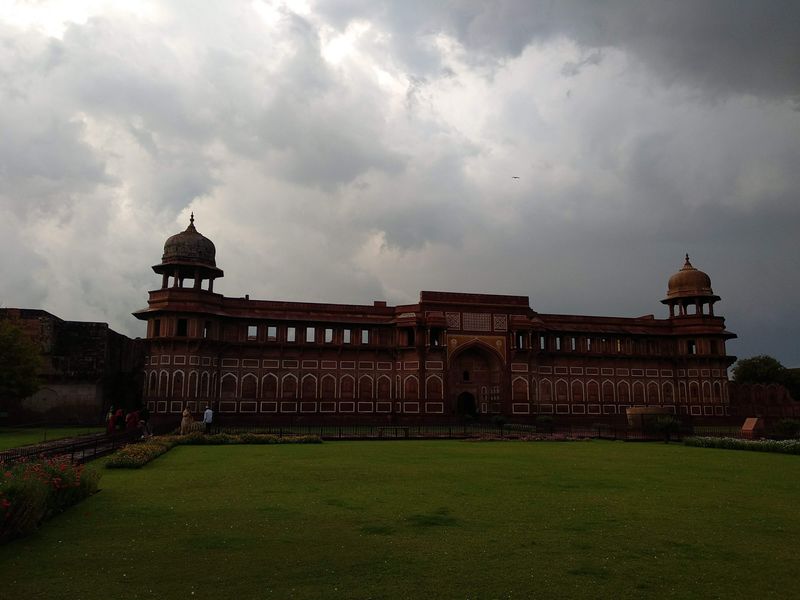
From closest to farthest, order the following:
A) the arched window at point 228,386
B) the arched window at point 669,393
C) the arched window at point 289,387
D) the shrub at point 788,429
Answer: the shrub at point 788,429, the arched window at point 228,386, the arched window at point 289,387, the arched window at point 669,393

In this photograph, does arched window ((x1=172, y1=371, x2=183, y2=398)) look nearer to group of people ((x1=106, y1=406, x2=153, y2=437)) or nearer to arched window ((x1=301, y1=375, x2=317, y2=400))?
arched window ((x1=301, y1=375, x2=317, y2=400))

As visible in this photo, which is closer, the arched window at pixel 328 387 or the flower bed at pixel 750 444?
the flower bed at pixel 750 444

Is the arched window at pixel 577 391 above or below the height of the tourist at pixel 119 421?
above

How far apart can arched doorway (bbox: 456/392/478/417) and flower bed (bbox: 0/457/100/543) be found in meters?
35.4

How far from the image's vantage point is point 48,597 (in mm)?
6168

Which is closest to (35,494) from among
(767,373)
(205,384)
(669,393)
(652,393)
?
(205,384)

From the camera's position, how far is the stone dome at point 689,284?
4844 centimetres

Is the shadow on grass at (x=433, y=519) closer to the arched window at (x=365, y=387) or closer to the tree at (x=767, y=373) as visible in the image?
the arched window at (x=365, y=387)

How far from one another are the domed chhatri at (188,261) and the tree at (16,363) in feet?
28.5

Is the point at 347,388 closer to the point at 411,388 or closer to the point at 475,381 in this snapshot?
the point at 411,388

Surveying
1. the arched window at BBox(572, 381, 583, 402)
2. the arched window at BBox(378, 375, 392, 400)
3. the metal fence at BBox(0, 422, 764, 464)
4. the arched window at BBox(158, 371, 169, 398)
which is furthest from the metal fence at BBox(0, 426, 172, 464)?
the arched window at BBox(572, 381, 583, 402)

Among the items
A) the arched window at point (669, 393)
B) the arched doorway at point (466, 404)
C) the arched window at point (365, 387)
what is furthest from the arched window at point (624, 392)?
the arched window at point (365, 387)

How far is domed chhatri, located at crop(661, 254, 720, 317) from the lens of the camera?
159 ft

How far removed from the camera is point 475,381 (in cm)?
4534
